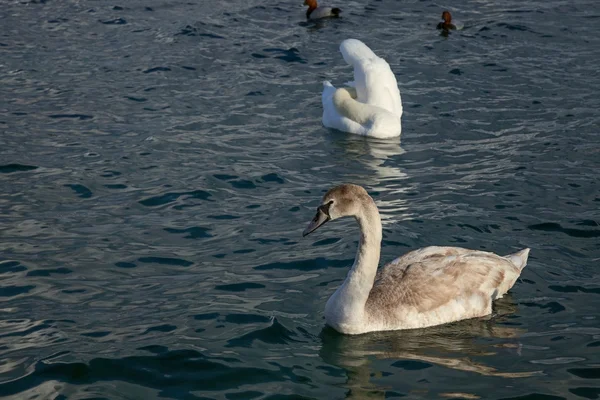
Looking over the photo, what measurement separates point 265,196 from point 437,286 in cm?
363

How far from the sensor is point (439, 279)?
28.0 feet

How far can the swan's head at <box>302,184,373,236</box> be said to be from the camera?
Result: 7.85 meters

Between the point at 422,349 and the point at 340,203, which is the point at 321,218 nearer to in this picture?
the point at 340,203

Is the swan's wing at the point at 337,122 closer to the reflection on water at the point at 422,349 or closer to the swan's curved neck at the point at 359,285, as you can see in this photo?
the reflection on water at the point at 422,349

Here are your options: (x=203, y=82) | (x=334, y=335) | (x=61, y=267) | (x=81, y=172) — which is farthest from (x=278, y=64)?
(x=334, y=335)

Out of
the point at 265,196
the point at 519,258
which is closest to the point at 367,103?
the point at 265,196

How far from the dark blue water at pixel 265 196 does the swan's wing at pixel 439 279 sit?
24 centimetres

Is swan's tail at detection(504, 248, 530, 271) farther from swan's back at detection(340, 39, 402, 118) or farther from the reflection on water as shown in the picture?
swan's back at detection(340, 39, 402, 118)

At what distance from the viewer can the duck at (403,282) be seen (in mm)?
7949

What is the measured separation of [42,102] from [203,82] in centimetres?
258

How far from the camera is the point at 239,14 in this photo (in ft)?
69.6

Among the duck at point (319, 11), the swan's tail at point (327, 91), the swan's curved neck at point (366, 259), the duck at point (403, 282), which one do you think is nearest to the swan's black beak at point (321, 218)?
the duck at point (403, 282)

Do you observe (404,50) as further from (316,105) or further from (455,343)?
(455,343)

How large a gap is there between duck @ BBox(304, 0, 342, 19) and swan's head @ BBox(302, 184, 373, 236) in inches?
541
